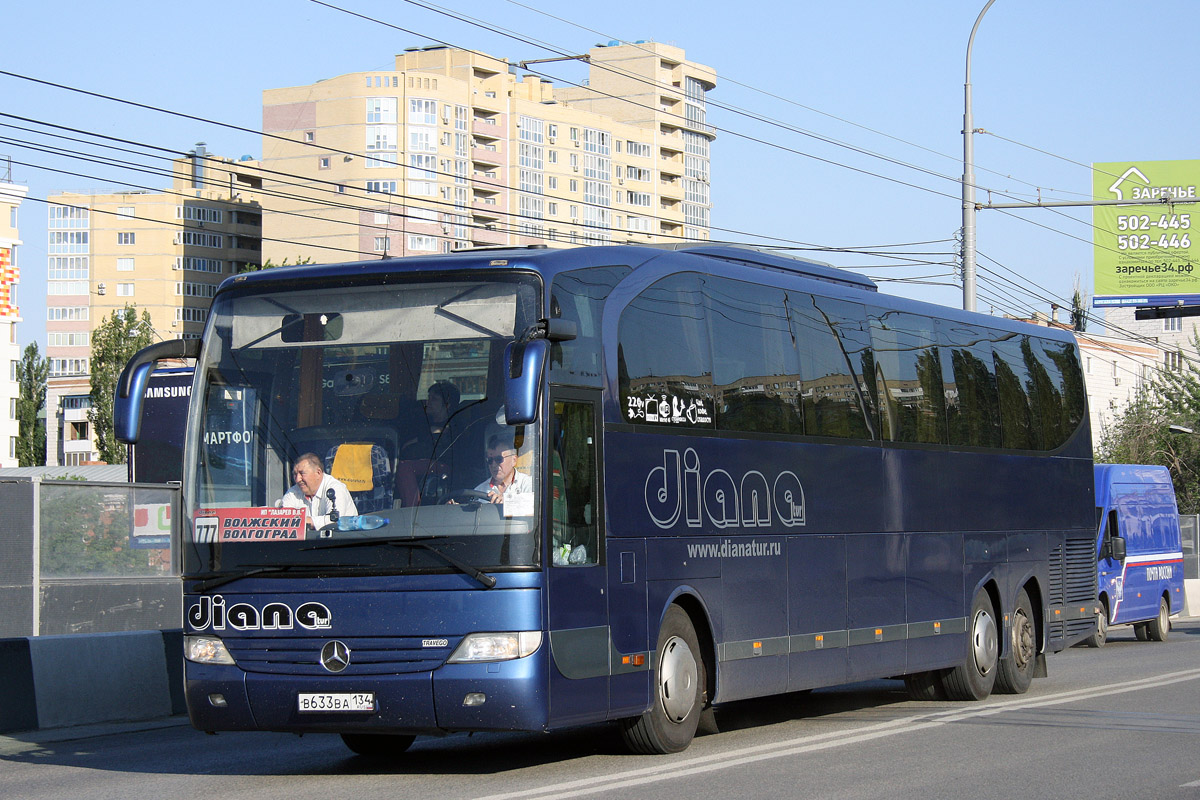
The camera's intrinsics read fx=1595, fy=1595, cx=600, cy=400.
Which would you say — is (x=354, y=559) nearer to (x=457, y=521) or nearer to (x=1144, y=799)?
(x=457, y=521)

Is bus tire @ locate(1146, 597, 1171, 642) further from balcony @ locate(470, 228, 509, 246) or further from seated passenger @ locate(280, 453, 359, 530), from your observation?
balcony @ locate(470, 228, 509, 246)

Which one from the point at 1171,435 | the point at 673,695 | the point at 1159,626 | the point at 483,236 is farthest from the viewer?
the point at 483,236

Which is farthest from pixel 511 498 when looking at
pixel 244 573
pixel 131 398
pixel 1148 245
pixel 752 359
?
pixel 1148 245

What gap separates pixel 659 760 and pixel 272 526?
3.04 m

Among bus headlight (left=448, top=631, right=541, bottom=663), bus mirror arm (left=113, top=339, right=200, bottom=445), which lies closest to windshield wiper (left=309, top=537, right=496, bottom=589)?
bus headlight (left=448, top=631, right=541, bottom=663)

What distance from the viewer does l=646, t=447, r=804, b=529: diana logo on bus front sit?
1114 centimetres

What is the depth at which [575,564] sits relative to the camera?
33.0 feet

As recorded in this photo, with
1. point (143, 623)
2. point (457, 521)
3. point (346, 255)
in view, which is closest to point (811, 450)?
point (457, 521)

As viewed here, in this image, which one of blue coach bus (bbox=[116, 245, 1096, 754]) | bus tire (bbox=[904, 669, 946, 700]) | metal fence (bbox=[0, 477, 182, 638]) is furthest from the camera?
bus tire (bbox=[904, 669, 946, 700])

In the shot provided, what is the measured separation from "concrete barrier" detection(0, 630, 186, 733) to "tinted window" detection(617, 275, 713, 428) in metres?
5.86

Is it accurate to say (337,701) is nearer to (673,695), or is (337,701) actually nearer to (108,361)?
(673,695)

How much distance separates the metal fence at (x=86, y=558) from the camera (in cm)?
1550

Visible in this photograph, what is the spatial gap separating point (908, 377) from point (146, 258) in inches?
4979

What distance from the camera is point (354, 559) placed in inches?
385
